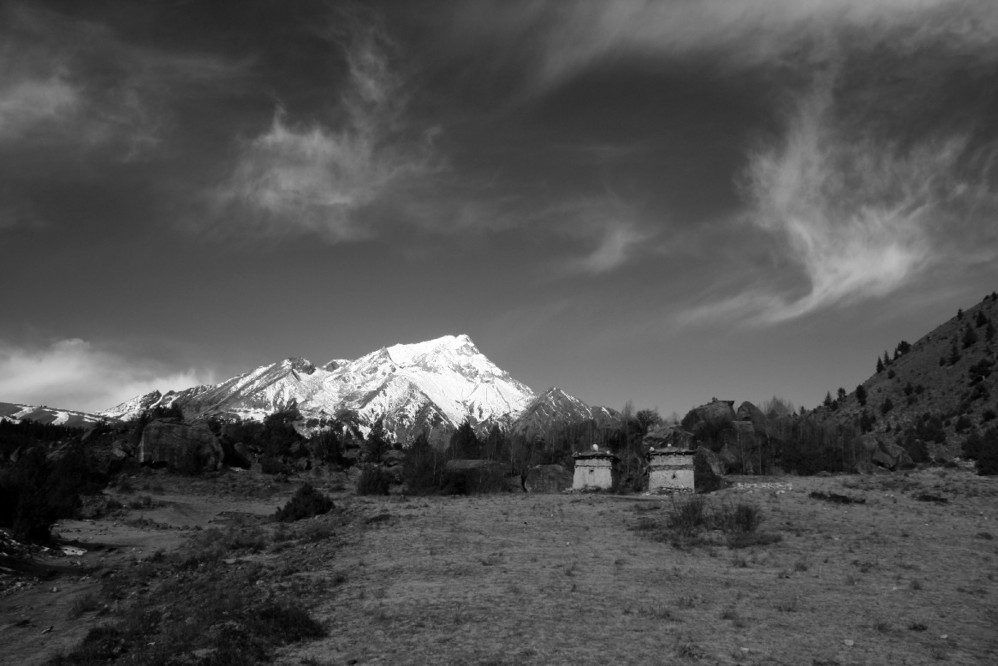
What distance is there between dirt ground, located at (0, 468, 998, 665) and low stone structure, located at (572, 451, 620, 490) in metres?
10.8

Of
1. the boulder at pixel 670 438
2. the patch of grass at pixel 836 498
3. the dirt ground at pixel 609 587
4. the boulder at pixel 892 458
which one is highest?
the boulder at pixel 670 438

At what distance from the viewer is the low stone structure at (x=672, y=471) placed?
3781cm

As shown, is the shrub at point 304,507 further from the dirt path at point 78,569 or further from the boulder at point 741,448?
the boulder at point 741,448

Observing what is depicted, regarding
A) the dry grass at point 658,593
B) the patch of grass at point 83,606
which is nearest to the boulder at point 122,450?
the dry grass at point 658,593

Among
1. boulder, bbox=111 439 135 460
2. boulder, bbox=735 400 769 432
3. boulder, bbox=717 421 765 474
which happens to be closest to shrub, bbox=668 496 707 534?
boulder, bbox=717 421 765 474

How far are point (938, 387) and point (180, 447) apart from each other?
9843 centimetres

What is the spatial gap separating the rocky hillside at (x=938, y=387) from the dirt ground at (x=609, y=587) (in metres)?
63.4

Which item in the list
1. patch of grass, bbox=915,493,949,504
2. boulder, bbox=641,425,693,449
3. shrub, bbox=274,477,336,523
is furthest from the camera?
boulder, bbox=641,425,693,449

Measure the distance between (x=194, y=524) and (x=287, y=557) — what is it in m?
19.8

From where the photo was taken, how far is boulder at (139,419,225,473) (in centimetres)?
5953

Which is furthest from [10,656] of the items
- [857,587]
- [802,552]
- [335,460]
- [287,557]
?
[335,460]

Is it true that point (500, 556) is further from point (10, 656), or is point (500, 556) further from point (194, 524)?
point (194, 524)

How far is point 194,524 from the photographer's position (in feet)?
122

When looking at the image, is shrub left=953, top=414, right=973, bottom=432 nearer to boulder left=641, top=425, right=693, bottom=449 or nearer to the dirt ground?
boulder left=641, top=425, right=693, bottom=449
